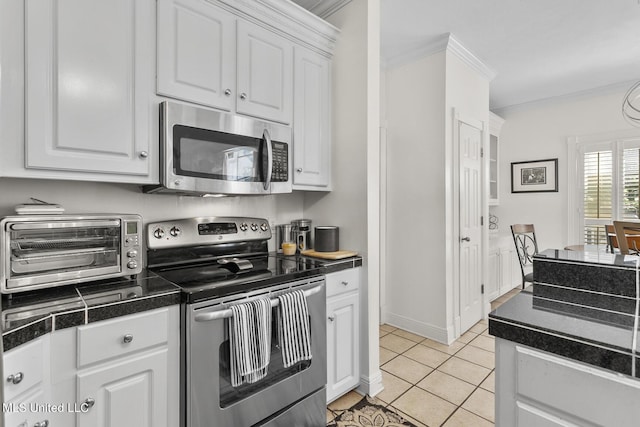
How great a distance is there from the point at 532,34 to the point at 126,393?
387 centimetres

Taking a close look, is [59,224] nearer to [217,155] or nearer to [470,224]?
[217,155]

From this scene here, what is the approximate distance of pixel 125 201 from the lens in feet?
5.57

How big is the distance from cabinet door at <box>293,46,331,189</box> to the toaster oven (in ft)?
3.47

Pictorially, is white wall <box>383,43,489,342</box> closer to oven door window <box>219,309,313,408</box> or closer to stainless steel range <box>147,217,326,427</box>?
stainless steel range <box>147,217,326,427</box>

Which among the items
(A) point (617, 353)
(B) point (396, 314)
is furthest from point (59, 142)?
(B) point (396, 314)

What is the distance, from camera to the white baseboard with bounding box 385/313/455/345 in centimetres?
289

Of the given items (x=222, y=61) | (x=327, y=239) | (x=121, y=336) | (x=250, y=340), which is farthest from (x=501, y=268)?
(x=121, y=336)

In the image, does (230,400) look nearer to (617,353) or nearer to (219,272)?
(219,272)

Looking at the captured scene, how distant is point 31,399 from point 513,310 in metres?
1.54

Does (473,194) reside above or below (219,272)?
above

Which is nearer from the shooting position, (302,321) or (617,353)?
(617,353)

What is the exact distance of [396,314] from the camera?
3266 mm

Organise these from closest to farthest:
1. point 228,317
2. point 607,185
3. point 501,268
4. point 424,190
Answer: point 228,317 < point 424,190 < point 607,185 < point 501,268

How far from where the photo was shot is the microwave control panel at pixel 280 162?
1958 mm
